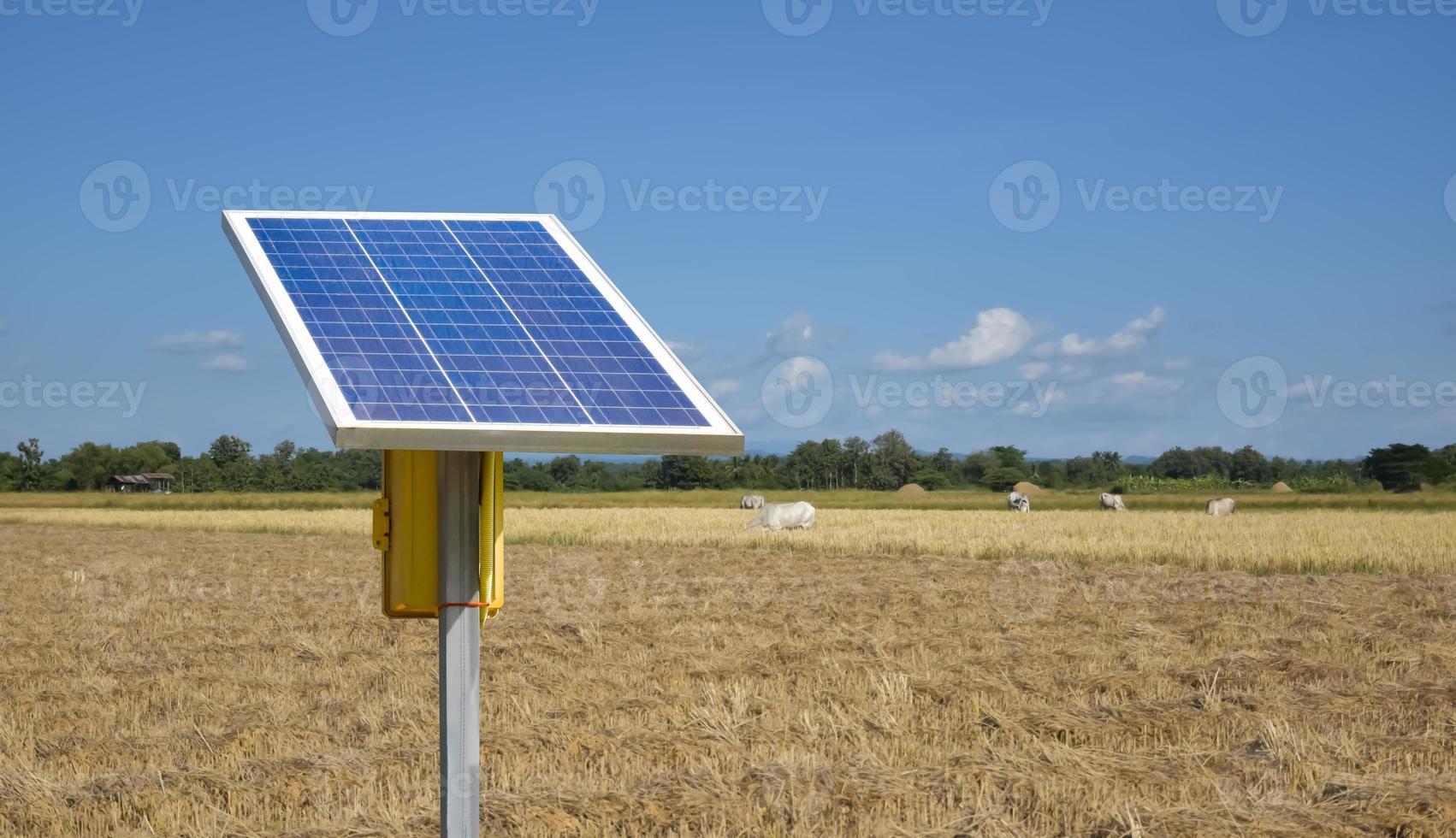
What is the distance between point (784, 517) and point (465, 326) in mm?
31002

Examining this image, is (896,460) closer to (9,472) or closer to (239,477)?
(239,477)

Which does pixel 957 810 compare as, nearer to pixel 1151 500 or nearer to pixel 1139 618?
pixel 1139 618

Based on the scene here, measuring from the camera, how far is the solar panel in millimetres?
5031

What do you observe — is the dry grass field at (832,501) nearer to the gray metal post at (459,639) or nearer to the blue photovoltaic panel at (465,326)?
the blue photovoltaic panel at (465,326)

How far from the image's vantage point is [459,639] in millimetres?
5777

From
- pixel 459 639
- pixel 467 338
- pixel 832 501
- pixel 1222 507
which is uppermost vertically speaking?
pixel 467 338

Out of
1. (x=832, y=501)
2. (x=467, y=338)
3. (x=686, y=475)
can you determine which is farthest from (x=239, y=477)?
(x=467, y=338)

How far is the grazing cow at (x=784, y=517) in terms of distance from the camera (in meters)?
36.4

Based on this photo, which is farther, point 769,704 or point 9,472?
point 9,472

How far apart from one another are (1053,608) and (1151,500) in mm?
44329

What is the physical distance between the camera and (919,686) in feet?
37.5

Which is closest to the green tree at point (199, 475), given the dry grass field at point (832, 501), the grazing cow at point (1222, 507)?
the dry grass field at point (832, 501)

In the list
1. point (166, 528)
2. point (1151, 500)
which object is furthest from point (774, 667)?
point (1151, 500)

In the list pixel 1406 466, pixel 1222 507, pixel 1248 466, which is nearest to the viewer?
pixel 1222 507
